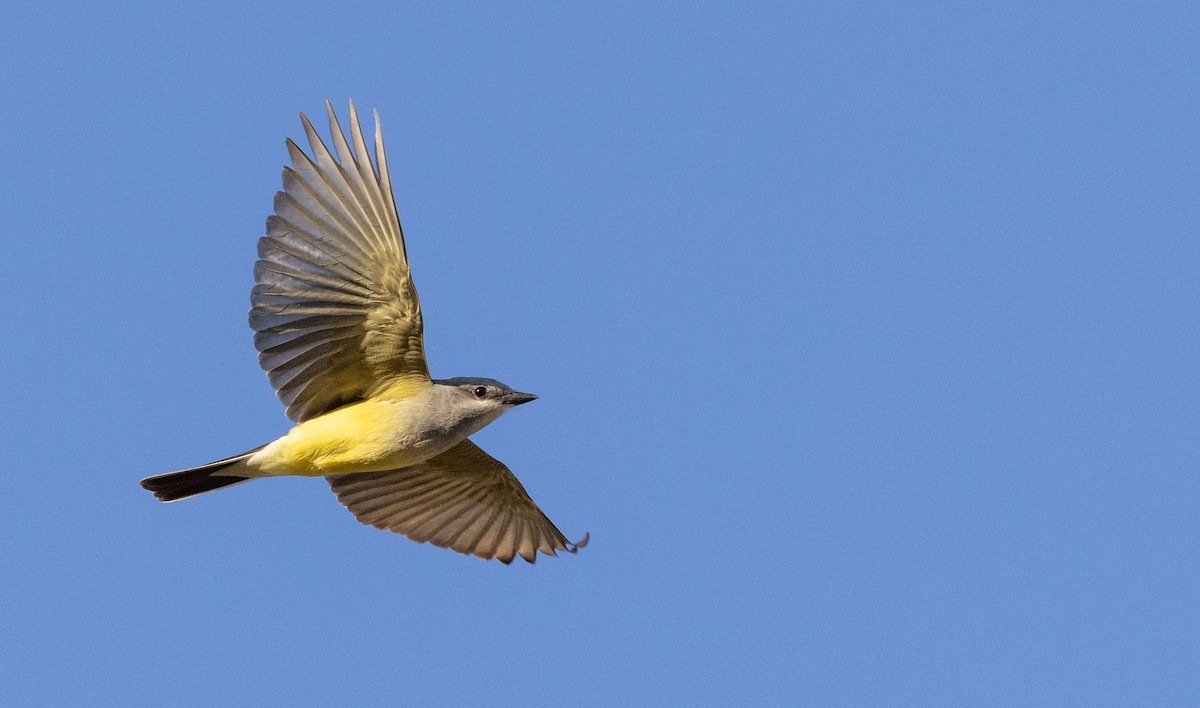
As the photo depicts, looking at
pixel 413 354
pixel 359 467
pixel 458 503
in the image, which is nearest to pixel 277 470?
pixel 359 467

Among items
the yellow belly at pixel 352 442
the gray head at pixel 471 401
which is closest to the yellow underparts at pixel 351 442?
the yellow belly at pixel 352 442

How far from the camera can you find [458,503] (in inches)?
525

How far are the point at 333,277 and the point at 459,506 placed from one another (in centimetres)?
311

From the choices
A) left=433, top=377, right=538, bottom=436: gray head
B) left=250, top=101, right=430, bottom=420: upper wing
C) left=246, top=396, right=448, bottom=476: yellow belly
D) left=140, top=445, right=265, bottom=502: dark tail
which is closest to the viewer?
left=250, top=101, right=430, bottom=420: upper wing

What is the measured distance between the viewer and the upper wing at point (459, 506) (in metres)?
13.0

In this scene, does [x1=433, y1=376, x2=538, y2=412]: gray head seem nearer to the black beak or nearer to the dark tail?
the black beak

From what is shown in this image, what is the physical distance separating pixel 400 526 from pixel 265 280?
10.0ft

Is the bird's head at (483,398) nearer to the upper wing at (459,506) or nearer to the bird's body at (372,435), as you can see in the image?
the bird's body at (372,435)

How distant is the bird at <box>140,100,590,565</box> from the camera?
10828 millimetres

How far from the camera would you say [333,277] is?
10992mm

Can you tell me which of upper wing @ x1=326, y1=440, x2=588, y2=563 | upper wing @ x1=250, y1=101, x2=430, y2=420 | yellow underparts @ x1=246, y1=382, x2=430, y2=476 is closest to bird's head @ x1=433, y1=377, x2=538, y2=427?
yellow underparts @ x1=246, y1=382, x2=430, y2=476

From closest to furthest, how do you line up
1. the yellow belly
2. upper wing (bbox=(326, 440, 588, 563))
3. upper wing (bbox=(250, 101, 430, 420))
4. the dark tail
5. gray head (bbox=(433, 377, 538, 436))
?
upper wing (bbox=(250, 101, 430, 420)) → the yellow belly → gray head (bbox=(433, 377, 538, 436)) → the dark tail → upper wing (bbox=(326, 440, 588, 563))

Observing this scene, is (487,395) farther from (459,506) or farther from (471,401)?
(459,506)

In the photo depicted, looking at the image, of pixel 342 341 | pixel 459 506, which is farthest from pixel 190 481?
pixel 459 506
